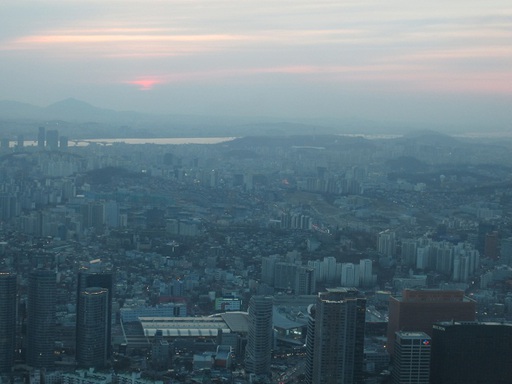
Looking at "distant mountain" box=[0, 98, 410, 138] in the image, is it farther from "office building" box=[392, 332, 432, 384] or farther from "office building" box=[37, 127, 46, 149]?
"office building" box=[392, 332, 432, 384]

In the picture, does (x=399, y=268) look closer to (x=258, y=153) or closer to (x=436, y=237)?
(x=436, y=237)

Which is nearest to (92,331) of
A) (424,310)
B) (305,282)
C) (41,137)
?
(424,310)

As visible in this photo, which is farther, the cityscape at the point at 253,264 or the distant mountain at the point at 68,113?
the distant mountain at the point at 68,113

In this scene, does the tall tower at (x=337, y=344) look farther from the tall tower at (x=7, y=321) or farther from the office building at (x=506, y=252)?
the office building at (x=506, y=252)

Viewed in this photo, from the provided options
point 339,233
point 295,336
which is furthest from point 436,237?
point 295,336

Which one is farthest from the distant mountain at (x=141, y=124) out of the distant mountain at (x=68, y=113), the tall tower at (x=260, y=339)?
the tall tower at (x=260, y=339)

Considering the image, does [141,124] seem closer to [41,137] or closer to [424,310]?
[41,137]
